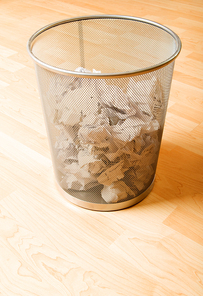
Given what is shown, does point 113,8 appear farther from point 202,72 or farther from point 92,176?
point 92,176

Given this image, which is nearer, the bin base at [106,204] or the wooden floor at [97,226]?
the wooden floor at [97,226]

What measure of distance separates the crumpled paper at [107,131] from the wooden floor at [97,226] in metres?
0.09

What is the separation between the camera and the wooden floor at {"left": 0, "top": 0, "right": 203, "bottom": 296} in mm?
619

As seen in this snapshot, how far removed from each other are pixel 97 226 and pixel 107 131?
9.0 inches

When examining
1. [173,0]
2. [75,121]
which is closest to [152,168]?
[75,121]

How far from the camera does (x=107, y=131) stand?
64 centimetres

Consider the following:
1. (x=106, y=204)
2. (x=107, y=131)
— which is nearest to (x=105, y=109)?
(x=107, y=131)

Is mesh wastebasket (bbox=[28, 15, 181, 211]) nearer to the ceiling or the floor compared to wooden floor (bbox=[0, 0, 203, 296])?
nearer to the ceiling

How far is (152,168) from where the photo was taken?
2.52 feet

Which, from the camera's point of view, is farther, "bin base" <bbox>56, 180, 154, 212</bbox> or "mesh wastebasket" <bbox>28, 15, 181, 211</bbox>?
"bin base" <bbox>56, 180, 154, 212</bbox>

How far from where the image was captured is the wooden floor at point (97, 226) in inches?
24.4

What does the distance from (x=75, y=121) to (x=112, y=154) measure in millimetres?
103

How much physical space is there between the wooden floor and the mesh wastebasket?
5 centimetres

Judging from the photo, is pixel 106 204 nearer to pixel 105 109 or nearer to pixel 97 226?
pixel 97 226
